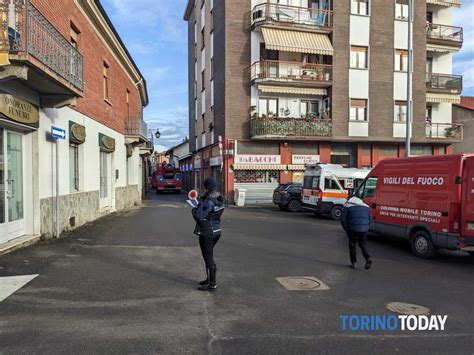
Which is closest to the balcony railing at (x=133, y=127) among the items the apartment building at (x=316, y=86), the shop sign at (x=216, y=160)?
the apartment building at (x=316, y=86)

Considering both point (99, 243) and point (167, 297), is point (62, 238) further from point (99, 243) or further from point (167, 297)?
point (167, 297)

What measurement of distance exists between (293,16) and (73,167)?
18.2 metres

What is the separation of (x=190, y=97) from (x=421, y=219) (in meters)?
33.4

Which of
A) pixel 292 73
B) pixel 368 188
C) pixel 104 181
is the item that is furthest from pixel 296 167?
pixel 368 188

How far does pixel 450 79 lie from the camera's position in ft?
92.6

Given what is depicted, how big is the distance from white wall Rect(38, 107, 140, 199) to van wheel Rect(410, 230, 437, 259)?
882cm

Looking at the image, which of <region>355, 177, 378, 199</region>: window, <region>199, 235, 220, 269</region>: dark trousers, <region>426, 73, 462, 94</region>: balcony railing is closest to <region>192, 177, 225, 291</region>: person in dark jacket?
<region>199, 235, 220, 269</region>: dark trousers

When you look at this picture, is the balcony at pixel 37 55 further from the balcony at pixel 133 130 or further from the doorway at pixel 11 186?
the balcony at pixel 133 130

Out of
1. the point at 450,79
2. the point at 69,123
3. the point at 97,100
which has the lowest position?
the point at 69,123

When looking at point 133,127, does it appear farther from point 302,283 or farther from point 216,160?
point 302,283

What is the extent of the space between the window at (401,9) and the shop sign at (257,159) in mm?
12383

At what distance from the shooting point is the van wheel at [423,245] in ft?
28.8

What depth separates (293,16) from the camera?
2541cm

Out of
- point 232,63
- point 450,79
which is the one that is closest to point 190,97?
point 232,63
